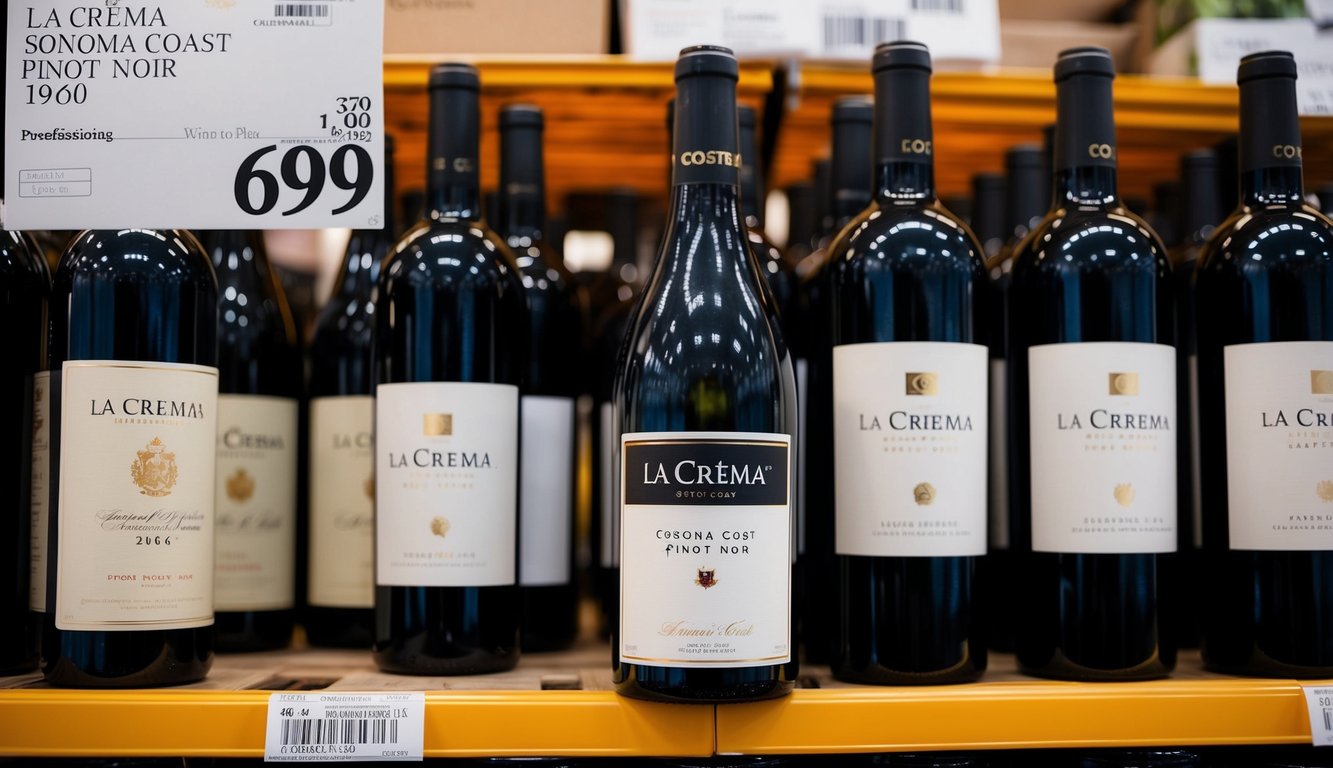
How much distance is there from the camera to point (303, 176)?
1.01 m

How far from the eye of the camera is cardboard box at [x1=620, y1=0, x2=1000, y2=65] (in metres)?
1.26

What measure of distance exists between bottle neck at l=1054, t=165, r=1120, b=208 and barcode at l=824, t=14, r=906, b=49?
289 mm

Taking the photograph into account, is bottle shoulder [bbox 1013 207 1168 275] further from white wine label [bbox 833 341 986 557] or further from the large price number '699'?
the large price number '699'

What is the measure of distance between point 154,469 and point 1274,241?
1.00 m

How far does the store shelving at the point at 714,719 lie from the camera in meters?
0.94

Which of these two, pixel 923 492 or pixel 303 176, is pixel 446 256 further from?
pixel 923 492

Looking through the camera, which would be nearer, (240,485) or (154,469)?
(154,469)

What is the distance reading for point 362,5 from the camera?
102 centimetres

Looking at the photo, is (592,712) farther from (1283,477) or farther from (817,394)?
(1283,477)

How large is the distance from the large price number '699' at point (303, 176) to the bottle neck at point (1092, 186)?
63 cm

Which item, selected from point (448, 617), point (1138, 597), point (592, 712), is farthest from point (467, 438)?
point (1138, 597)

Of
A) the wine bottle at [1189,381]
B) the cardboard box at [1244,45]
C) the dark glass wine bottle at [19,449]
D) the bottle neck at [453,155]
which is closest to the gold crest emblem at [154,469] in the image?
the dark glass wine bottle at [19,449]

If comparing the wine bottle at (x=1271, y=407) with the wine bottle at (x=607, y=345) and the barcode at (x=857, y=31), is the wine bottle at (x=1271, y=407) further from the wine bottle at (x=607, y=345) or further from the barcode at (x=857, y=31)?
the wine bottle at (x=607, y=345)

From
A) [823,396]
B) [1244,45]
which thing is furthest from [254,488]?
[1244,45]
